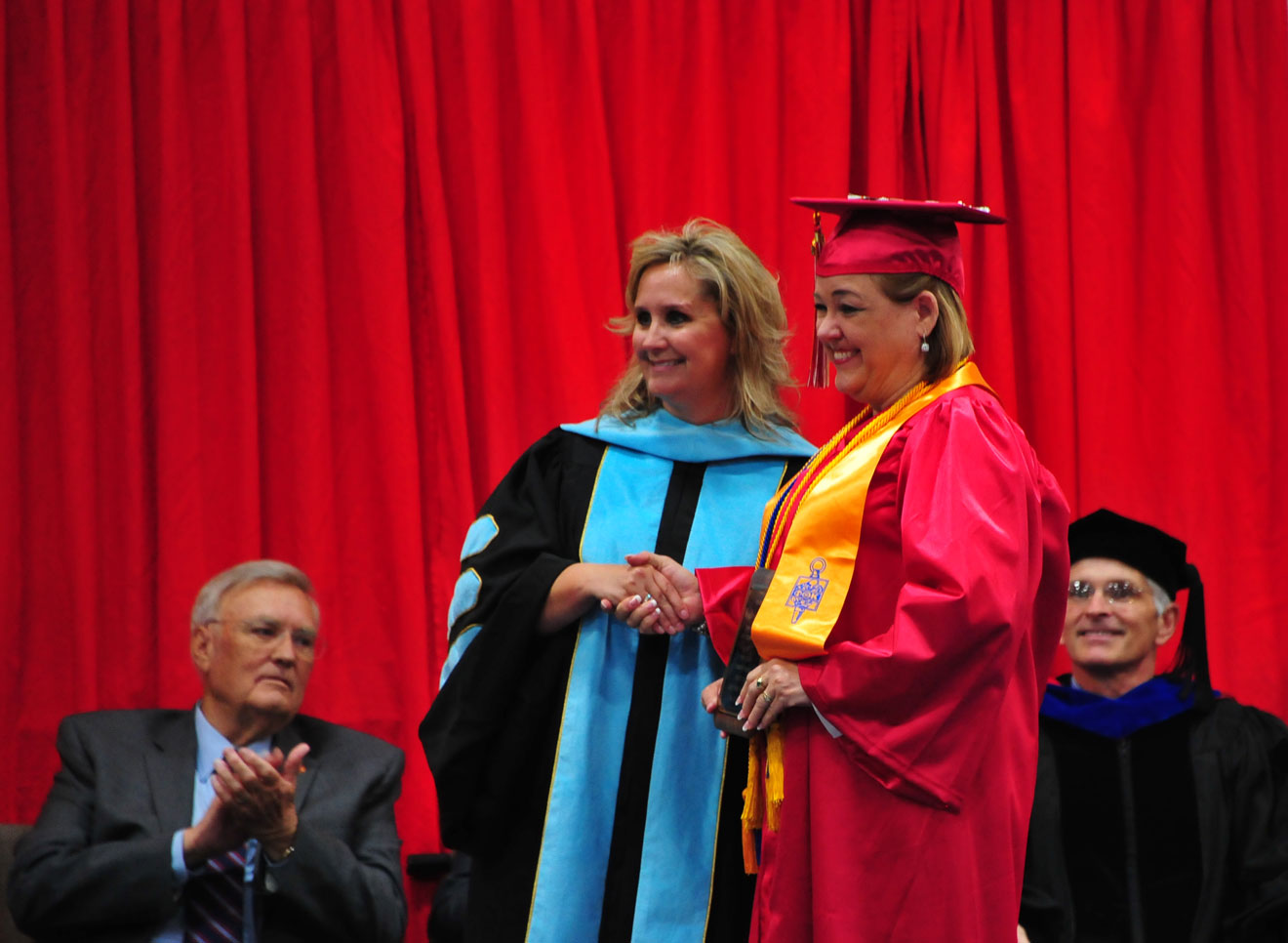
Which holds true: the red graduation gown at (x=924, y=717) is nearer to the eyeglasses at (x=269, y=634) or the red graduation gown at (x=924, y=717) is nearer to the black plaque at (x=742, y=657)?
the black plaque at (x=742, y=657)

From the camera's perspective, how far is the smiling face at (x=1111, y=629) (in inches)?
157

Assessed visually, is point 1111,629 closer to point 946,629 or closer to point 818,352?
point 818,352

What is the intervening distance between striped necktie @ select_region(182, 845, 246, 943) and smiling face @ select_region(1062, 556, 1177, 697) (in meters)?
2.23

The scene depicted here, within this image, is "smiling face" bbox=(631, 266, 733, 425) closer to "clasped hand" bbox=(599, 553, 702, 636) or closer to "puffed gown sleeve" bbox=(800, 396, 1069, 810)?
"clasped hand" bbox=(599, 553, 702, 636)

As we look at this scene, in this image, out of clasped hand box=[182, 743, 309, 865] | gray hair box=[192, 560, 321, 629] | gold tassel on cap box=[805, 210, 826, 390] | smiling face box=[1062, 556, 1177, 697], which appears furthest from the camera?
smiling face box=[1062, 556, 1177, 697]

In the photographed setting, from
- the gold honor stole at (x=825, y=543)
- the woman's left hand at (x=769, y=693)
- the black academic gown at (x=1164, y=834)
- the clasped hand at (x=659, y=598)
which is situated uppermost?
the gold honor stole at (x=825, y=543)

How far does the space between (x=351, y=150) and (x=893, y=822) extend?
2799 mm

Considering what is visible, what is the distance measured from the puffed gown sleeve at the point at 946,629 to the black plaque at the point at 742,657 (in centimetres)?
15

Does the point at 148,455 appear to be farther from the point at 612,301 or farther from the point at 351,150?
the point at 612,301

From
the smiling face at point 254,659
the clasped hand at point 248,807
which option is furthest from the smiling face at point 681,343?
the smiling face at point 254,659

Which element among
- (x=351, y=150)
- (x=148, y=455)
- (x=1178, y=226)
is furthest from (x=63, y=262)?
(x=1178, y=226)

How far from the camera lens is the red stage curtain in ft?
13.6

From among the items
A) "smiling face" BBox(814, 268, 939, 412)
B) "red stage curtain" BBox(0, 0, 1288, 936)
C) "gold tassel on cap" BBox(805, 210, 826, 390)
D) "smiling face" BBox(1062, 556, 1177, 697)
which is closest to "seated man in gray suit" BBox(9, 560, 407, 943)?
"red stage curtain" BBox(0, 0, 1288, 936)

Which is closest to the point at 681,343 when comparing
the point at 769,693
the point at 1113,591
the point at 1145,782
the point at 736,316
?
the point at 736,316
